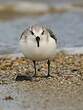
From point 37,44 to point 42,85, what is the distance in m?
0.71

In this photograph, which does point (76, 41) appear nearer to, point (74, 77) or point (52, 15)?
point (74, 77)

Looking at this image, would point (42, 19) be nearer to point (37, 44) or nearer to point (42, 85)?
point (37, 44)

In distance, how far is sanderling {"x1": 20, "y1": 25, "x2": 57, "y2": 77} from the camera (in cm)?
871

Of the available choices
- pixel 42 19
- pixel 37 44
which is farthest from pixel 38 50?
pixel 42 19

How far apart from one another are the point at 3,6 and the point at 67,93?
49.3 feet

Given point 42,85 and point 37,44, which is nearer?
point 42,85

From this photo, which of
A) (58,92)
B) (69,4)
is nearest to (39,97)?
(58,92)

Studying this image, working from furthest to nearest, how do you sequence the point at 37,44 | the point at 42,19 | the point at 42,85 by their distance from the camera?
the point at 42,19
the point at 37,44
the point at 42,85

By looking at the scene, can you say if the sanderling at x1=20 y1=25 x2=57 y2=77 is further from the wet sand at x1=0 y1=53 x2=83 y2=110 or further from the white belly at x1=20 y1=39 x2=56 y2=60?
the wet sand at x1=0 y1=53 x2=83 y2=110

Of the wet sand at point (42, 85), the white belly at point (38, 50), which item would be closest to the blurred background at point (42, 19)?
the wet sand at point (42, 85)

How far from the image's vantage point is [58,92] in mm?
7953

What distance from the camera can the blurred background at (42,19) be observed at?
1339 cm

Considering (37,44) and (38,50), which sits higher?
(37,44)

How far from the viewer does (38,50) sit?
346 inches
